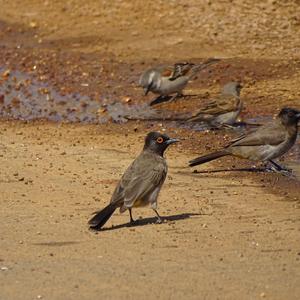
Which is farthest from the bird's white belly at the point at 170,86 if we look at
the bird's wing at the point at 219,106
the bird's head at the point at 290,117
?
the bird's head at the point at 290,117

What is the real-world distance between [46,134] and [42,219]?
456 cm

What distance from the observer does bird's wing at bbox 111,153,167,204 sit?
11242 mm

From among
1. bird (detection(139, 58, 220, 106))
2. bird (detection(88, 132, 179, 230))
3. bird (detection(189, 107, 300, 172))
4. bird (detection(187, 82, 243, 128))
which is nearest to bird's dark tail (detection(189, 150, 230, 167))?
bird (detection(189, 107, 300, 172))

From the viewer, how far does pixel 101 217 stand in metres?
11.0

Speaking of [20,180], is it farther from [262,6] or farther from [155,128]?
[262,6]

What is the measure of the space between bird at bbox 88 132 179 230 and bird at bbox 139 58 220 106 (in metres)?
Answer: 6.39

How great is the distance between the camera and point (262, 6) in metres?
22.9

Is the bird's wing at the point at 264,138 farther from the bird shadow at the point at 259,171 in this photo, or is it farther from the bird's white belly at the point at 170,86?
the bird's white belly at the point at 170,86

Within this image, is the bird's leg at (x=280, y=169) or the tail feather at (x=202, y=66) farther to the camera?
the tail feather at (x=202, y=66)

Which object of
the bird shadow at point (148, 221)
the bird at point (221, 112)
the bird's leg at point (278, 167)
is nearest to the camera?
the bird shadow at point (148, 221)

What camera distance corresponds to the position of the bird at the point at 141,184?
438 inches

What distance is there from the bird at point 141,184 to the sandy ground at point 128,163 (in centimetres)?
19

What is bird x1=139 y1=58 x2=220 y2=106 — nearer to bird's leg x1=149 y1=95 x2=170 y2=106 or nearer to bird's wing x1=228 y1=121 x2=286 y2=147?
bird's leg x1=149 y1=95 x2=170 y2=106

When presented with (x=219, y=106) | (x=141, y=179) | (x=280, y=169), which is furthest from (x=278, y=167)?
(x=141, y=179)
